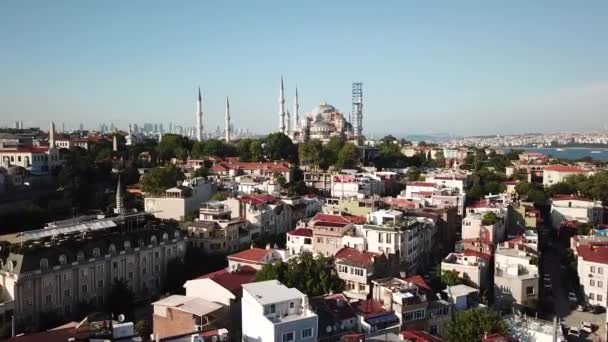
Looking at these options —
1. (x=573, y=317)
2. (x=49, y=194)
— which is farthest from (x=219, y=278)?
(x=49, y=194)

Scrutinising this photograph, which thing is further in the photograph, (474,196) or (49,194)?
(474,196)

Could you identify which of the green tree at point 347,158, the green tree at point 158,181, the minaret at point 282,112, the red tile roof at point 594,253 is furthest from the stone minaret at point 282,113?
the red tile roof at point 594,253

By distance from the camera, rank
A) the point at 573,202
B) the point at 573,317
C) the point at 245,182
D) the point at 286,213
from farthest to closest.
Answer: the point at 245,182 < the point at 573,202 < the point at 286,213 < the point at 573,317

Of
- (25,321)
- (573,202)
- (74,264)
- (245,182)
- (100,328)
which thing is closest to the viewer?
(100,328)

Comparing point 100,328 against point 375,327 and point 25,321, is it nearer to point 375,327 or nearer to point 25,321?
point 25,321

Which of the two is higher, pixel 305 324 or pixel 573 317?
pixel 305 324

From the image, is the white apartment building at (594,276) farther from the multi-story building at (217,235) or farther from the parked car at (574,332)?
the multi-story building at (217,235)

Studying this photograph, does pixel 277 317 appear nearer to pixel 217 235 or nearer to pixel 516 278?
pixel 516 278
